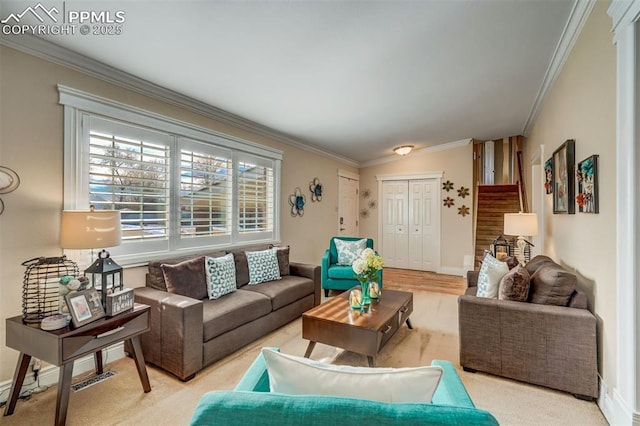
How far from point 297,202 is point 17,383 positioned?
3.70 metres

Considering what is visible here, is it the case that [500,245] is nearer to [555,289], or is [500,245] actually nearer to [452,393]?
[555,289]

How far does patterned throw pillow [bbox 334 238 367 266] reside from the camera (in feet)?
15.2

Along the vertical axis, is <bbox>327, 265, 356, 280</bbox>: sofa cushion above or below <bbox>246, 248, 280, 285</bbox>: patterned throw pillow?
below

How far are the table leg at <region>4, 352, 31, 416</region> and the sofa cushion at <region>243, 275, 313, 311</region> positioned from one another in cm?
172

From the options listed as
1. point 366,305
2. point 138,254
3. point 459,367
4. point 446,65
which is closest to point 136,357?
point 138,254

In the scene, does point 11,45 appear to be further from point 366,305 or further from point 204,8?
point 366,305

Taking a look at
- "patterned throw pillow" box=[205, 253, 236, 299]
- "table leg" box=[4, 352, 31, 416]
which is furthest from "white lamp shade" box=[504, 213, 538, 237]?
"table leg" box=[4, 352, 31, 416]

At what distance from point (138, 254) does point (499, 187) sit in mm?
6253

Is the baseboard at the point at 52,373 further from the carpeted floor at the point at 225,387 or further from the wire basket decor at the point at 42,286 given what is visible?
the wire basket decor at the point at 42,286

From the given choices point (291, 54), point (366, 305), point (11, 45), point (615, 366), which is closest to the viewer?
point (615, 366)

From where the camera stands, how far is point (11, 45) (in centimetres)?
204

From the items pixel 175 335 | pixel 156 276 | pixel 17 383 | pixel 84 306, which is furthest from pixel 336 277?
pixel 17 383

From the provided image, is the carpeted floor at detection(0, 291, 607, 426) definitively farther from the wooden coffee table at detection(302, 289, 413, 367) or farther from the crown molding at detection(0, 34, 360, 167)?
the crown molding at detection(0, 34, 360, 167)

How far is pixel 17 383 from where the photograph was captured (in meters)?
1.89
